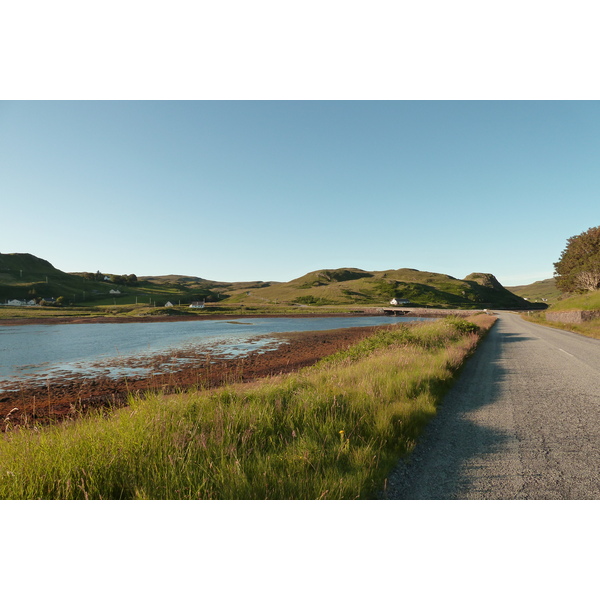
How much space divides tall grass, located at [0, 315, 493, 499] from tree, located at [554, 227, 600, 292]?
69.3 meters

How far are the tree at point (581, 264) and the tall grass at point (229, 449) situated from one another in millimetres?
69292

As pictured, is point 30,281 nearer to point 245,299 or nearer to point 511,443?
point 245,299

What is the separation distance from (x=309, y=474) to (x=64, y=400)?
43.6 ft

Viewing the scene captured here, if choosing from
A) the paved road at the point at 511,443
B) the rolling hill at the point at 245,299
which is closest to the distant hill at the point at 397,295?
the rolling hill at the point at 245,299

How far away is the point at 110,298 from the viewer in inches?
5261

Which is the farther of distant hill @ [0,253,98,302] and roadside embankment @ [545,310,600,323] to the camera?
distant hill @ [0,253,98,302]

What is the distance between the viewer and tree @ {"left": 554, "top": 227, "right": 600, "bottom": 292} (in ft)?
182

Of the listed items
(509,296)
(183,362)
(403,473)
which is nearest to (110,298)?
(183,362)

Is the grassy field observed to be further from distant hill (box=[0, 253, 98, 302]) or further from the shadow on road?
distant hill (box=[0, 253, 98, 302])

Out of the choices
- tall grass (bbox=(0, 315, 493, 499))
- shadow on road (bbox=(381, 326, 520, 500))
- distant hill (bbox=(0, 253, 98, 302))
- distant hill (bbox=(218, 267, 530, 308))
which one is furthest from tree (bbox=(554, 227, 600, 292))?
distant hill (bbox=(0, 253, 98, 302))

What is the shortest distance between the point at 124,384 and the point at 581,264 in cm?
7764

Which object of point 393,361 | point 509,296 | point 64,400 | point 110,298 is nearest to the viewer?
point 393,361

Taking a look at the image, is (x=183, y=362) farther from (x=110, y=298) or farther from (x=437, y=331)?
(x=110, y=298)

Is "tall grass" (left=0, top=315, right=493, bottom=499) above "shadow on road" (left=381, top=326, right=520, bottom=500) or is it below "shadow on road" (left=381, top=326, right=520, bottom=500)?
above
